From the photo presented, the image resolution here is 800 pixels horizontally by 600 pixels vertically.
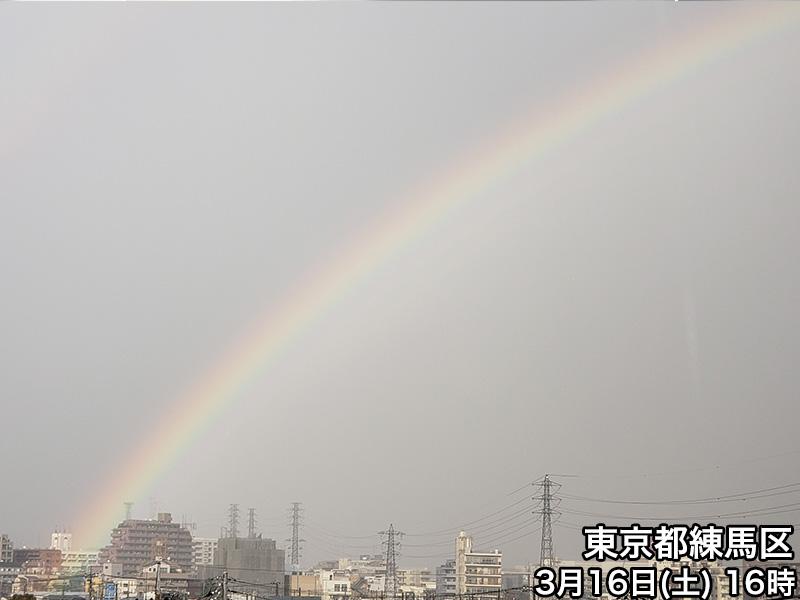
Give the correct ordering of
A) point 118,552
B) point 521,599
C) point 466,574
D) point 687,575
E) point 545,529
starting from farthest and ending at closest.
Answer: point 118,552
point 466,574
point 521,599
point 545,529
point 687,575

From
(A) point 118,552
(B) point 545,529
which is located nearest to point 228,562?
(B) point 545,529

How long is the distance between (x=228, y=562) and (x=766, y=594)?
43525 mm

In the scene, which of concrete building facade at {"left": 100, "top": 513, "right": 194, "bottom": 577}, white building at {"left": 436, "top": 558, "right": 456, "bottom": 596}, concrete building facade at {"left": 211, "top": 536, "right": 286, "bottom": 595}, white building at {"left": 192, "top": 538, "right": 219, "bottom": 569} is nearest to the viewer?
concrete building facade at {"left": 211, "top": 536, "right": 286, "bottom": 595}

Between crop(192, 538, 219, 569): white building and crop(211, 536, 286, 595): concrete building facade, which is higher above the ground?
crop(211, 536, 286, 595): concrete building facade

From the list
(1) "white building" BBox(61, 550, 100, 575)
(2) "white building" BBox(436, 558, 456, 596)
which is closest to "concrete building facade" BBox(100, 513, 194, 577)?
(1) "white building" BBox(61, 550, 100, 575)

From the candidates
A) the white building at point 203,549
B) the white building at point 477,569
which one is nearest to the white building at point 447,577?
the white building at point 477,569

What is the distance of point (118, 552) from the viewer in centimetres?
8262

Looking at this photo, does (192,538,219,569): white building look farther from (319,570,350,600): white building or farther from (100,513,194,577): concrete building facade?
(319,570,350,600): white building

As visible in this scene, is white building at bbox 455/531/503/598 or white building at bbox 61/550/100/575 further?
white building at bbox 61/550/100/575

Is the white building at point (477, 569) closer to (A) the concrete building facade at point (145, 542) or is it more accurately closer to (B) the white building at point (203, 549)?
(A) the concrete building facade at point (145, 542)

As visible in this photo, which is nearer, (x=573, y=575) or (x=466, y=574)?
(x=573, y=575)

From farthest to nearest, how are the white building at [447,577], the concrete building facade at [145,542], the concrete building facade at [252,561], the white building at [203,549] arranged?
the white building at [203,549], the concrete building facade at [145,542], the white building at [447,577], the concrete building facade at [252,561]

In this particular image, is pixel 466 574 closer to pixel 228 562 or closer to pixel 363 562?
pixel 228 562

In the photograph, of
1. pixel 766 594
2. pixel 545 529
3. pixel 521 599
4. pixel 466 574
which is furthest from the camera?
pixel 466 574
